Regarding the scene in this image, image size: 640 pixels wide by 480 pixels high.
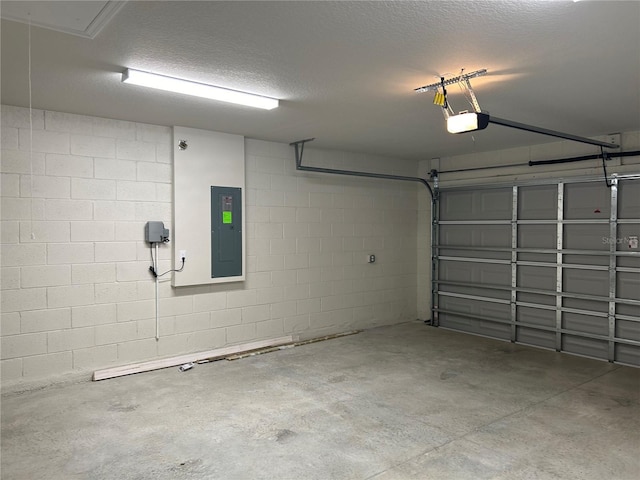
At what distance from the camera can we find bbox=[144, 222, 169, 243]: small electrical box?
15.3 ft

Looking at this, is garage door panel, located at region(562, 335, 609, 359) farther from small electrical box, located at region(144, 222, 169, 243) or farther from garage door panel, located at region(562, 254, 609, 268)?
small electrical box, located at region(144, 222, 169, 243)

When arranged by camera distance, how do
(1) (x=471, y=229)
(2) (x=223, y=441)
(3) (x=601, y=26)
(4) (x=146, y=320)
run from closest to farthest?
(3) (x=601, y=26), (2) (x=223, y=441), (4) (x=146, y=320), (1) (x=471, y=229)

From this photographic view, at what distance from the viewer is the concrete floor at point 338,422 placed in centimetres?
282

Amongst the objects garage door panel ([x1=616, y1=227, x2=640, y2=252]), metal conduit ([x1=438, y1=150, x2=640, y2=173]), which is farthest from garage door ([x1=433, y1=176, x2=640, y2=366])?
metal conduit ([x1=438, y1=150, x2=640, y2=173])

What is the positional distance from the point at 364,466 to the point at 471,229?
442 centimetres

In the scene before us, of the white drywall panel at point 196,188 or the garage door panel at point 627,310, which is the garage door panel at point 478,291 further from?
the white drywall panel at point 196,188

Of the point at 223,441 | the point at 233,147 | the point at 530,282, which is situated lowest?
the point at 223,441

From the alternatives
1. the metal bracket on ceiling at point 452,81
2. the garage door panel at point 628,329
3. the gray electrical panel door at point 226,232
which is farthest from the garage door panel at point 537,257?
the gray electrical panel door at point 226,232

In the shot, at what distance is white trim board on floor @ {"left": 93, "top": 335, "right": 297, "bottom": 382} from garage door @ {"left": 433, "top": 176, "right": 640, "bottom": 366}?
270 centimetres

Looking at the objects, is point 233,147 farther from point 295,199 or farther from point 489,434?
point 489,434

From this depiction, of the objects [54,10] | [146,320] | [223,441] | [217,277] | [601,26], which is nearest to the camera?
[54,10]

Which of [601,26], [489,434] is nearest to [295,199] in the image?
[489,434]

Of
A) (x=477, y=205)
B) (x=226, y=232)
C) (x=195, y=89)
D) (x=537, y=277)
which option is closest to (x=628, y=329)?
(x=537, y=277)

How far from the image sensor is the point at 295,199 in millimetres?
5930
